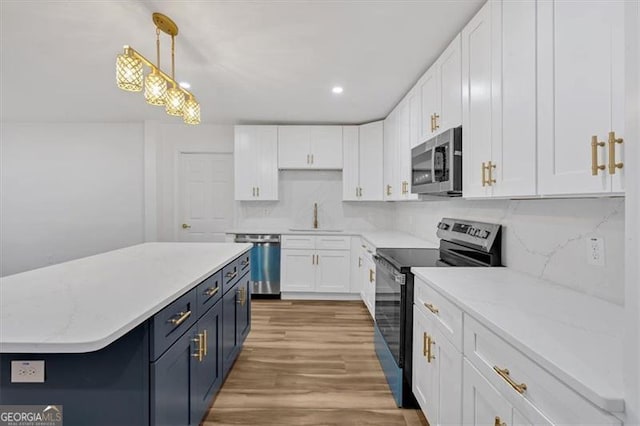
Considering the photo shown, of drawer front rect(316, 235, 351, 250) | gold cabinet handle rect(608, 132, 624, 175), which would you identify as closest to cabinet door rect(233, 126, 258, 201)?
drawer front rect(316, 235, 351, 250)

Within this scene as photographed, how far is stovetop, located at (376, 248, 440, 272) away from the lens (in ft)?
6.95

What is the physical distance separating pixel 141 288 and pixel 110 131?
178 inches

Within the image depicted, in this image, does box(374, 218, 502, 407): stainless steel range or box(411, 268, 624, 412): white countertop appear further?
box(374, 218, 502, 407): stainless steel range

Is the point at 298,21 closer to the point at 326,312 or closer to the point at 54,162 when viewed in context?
the point at 326,312

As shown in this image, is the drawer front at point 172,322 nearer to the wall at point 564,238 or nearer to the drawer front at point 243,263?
the drawer front at point 243,263

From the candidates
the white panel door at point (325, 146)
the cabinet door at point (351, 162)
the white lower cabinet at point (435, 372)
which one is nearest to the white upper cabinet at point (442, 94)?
the white lower cabinet at point (435, 372)

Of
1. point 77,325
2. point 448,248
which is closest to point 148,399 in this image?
point 77,325

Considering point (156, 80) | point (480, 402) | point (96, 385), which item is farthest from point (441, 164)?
point (96, 385)

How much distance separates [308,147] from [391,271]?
9.25ft

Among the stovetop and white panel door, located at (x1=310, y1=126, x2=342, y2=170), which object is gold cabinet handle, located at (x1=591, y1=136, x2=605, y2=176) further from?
white panel door, located at (x1=310, y1=126, x2=342, y2=170)

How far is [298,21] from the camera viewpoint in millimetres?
2139

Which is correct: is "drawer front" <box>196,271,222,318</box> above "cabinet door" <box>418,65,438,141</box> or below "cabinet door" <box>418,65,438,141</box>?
below

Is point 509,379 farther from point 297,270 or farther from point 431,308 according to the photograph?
point 297,270

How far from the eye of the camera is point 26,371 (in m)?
1.10
